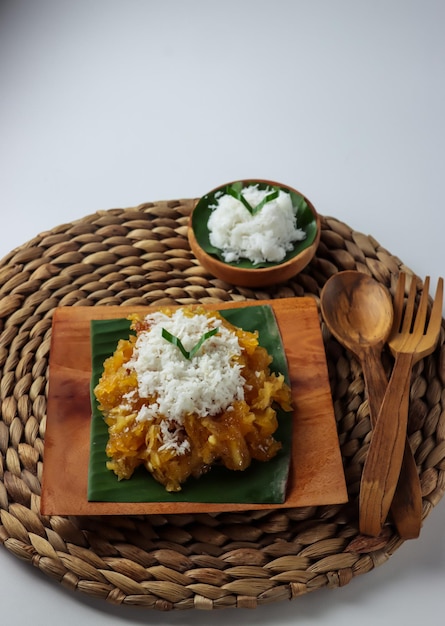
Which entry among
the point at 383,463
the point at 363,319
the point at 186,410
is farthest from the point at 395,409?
the point at 186,410

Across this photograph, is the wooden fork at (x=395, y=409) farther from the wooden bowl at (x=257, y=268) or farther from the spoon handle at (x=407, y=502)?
→ the wooden bowl at (x=257, y=268)

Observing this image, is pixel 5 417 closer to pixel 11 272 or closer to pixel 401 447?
pixel 11 272

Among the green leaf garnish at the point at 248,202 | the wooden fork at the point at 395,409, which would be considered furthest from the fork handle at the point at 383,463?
the green leaf garnish at the point at 248,202

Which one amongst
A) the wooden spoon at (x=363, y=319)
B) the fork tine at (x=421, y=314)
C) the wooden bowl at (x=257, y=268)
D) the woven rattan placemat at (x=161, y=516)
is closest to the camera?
the woven rattan placemat at (x=161, y=516)

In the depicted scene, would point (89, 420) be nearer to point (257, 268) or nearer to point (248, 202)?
point (257, 268)

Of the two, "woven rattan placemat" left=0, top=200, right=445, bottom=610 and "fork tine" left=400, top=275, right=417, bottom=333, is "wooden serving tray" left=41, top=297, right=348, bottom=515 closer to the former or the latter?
"woven rattan placemat" left=0, top=200, right=445, bottom=610

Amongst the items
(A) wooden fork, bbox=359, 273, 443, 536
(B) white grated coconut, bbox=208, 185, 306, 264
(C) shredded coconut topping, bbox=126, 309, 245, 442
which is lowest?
(A) wooden fork, bbox=359, 273, 443, 536

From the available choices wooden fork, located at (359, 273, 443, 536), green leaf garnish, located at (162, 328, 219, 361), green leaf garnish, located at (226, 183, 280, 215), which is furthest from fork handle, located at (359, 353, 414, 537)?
green leaf garnish, located at (226, 183, 280, 215)

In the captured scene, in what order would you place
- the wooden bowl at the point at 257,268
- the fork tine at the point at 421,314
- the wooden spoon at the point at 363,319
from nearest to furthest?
the wooden spoon at the point at 363,319 < the fork tine at the point at 421,314 < the wooden bowl at the point at 257,268
